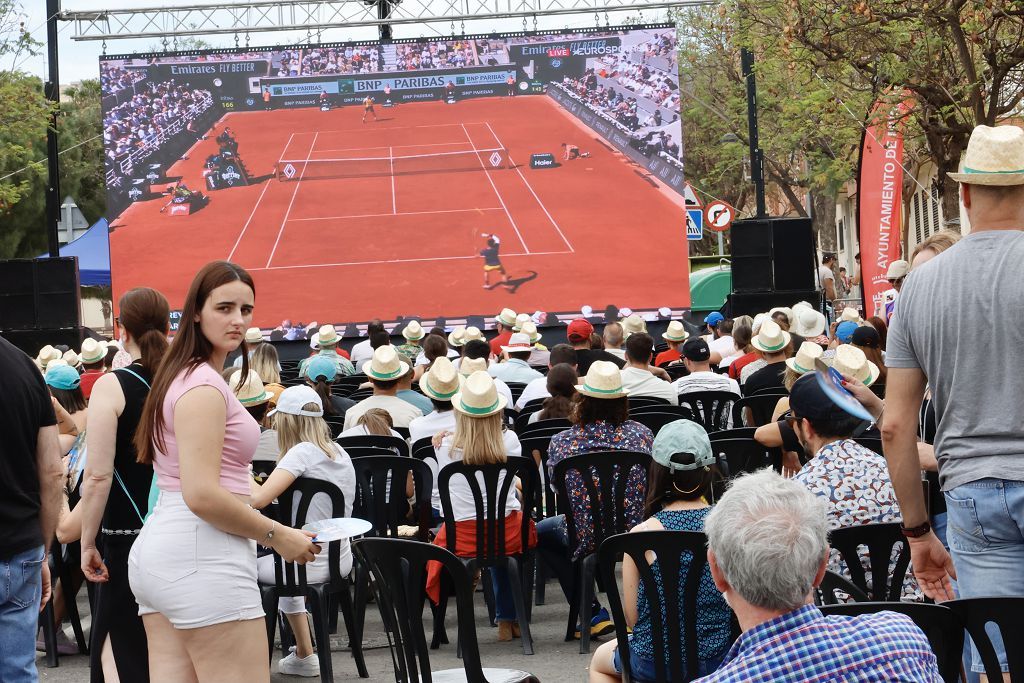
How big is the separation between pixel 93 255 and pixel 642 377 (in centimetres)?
1907

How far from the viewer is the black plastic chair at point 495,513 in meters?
5.45

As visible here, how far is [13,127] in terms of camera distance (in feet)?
64.0

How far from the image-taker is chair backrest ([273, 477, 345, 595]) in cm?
493

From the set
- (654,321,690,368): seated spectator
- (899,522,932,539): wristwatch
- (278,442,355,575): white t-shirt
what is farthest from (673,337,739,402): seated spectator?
(899,522,932,539): wristwatch

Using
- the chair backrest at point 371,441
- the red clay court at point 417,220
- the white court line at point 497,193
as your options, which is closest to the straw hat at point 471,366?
the chair backrest at point 371,441

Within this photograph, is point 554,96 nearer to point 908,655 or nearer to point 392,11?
point 392,11

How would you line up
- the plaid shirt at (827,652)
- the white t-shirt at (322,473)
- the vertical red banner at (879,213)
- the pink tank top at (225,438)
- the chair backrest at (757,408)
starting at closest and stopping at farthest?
the plaid shirt at (827,652)
the pink tank top at (225,438)
the white t-shirt at (322,473)
the chair backrest at (757,408)
the vertical red banner at (879,213)

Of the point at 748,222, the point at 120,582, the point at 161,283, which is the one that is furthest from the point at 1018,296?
the point at 161,283

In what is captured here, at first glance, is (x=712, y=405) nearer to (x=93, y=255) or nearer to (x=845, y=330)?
(x=845, y=330)

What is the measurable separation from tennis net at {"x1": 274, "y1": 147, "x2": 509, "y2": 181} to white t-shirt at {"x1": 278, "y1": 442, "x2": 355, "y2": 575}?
14.6 metres

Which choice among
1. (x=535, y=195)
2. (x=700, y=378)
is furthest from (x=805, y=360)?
(x=535, y=195)

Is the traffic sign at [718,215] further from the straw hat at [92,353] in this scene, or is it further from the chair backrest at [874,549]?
the chair backrest at [874,549]

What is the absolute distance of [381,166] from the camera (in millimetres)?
19688

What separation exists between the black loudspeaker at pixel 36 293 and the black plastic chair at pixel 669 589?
53.1 ft
